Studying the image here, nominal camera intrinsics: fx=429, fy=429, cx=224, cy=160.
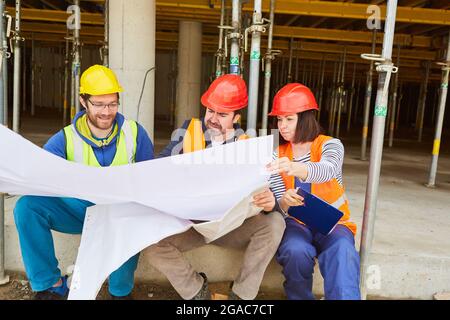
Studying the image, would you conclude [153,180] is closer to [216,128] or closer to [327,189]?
[216,128]

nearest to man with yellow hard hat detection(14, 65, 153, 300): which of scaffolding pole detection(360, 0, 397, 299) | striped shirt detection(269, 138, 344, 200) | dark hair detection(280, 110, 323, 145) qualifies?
striped shirt detection(269, 138, 344, 200)

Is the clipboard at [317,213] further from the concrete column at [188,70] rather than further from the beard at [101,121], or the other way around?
the concrete column at [188,70]

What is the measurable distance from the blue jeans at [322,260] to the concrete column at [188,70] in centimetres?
705

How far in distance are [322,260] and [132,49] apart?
10.2 feet

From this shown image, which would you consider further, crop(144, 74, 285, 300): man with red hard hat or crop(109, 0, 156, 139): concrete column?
crop(109, 0, 156, 139): concrete column

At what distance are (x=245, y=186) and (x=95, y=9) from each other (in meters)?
7.90

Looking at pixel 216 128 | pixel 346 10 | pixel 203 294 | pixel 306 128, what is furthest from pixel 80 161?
pixel 346 10

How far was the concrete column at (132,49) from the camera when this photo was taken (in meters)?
4.39

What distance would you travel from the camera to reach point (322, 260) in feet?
7.35

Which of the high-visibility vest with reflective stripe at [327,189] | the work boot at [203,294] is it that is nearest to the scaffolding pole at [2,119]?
the work boot at [203,294]

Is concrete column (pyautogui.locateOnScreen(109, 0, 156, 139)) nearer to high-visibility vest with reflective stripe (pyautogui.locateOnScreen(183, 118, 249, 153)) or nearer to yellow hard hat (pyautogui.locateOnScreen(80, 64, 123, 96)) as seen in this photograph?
yellow hard hat (pyautogui.locateOnScreen(80, 64, 123, 96))

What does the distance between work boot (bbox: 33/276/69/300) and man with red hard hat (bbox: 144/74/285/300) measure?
0.60m

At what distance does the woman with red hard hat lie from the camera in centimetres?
216

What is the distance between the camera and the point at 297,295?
7.65 feet
